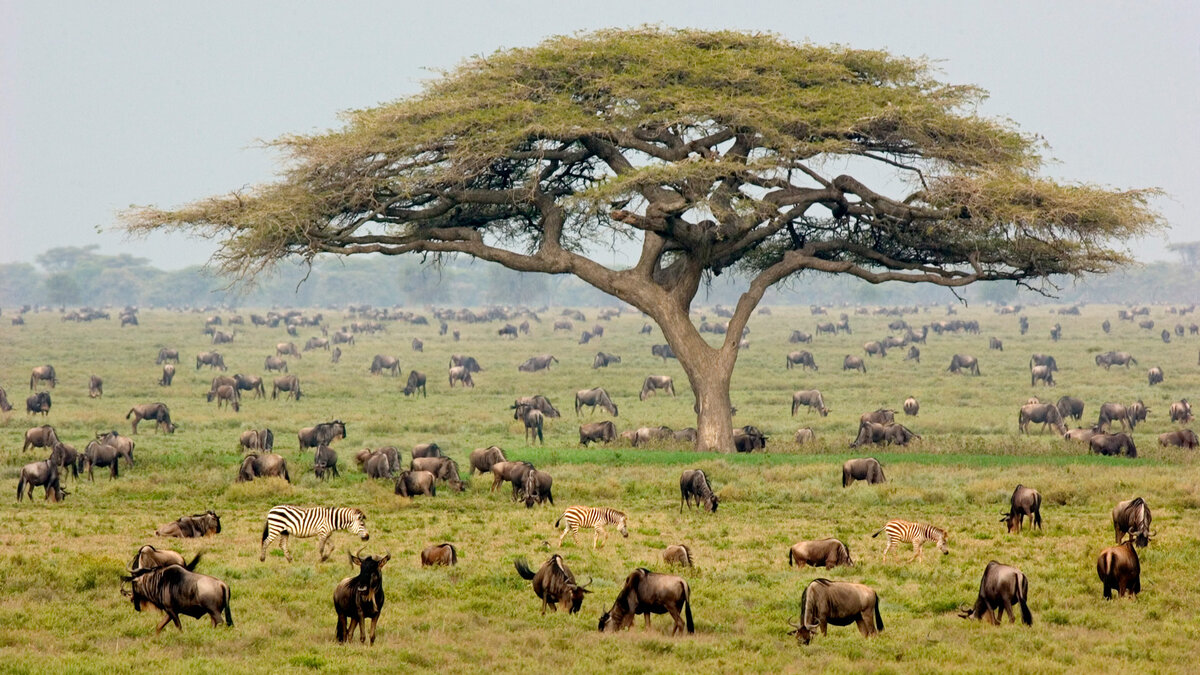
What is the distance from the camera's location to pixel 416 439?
125ft

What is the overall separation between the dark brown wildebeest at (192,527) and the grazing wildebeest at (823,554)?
9.76 m

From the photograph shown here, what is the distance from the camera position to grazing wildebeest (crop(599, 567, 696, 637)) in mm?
14984

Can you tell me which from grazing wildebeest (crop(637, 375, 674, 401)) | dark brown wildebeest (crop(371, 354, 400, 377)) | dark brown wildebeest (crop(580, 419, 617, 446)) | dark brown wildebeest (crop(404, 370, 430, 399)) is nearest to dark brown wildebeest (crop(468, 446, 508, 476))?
dark brown wildebeest (crop(580, 419, 617, 446))

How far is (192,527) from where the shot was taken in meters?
21.4

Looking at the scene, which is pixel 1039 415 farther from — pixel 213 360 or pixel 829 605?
pixel 213 360

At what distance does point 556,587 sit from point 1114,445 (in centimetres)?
2080

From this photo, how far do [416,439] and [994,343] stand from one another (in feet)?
142

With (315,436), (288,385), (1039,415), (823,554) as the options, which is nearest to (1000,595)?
(823,554)

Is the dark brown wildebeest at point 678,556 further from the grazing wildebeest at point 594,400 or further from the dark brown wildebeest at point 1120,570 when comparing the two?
the grazing wildebeest at point 594,400

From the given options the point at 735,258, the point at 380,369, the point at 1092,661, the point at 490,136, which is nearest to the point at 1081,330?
the point at 380,369

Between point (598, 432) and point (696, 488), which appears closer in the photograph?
point (696, 488)

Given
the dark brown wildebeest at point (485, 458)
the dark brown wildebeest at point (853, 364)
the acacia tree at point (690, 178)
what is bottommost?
the dark brown wildebeest at point (485, 458)

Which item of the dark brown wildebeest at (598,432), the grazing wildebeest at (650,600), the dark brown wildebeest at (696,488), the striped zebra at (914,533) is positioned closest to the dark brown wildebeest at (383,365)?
the dark brown wildebeest at (598,432)

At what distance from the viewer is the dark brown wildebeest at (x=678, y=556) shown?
18.8 m
